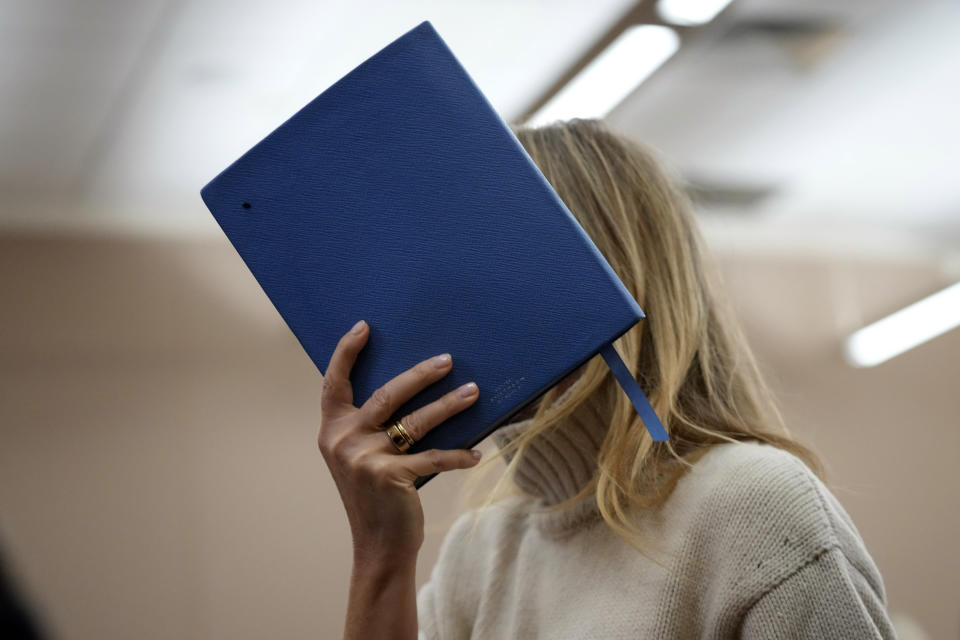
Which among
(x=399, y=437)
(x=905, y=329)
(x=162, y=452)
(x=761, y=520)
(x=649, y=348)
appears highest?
(x=399, y=437)

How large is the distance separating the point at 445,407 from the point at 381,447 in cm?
7

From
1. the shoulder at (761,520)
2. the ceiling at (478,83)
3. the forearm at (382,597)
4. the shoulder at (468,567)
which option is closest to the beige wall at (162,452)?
the ceiling at (478,83)

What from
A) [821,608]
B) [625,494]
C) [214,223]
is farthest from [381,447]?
[214,223]

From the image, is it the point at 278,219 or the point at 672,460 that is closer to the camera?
the point at 278,219

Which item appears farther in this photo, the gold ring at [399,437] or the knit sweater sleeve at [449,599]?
the knit sweater sleeve at [449,599]

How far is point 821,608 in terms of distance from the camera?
80 centimetres

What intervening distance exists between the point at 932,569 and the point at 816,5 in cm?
249

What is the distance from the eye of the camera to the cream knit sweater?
81cm

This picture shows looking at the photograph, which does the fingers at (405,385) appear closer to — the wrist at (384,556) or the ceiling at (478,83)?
the wrist at (384,556)

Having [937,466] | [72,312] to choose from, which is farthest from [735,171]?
[72,312]

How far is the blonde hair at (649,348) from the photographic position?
0.96 m

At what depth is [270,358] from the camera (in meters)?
3.49

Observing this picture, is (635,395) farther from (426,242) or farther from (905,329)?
(905,329)

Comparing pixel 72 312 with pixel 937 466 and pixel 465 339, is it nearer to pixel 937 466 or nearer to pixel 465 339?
pixel 465 339
